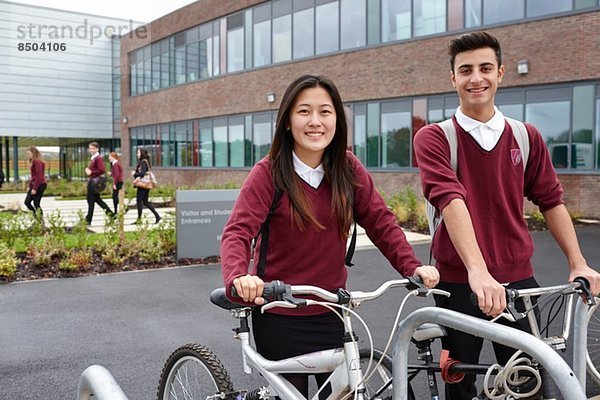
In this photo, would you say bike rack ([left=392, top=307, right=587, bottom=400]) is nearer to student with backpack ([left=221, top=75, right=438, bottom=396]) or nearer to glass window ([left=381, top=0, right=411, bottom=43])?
student with backpack ([left=221, top=75, right=438, bottom=396])

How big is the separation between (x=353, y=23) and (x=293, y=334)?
21449mm

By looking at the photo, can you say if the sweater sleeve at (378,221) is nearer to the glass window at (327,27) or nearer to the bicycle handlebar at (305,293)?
the bicycle handlebar at (305,293)

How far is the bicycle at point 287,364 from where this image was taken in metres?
2.21

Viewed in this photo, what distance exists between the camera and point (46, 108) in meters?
43.2

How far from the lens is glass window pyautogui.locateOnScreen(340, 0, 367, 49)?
22.6 metres

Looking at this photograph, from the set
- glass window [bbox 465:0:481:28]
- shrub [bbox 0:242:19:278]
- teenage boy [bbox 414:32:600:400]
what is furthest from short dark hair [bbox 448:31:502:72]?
glass window [bbox 465:0:481:28]

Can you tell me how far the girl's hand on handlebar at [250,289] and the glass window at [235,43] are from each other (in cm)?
2686

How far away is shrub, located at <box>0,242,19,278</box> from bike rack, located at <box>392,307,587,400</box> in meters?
7.56

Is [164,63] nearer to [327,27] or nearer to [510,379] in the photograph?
[327,27]

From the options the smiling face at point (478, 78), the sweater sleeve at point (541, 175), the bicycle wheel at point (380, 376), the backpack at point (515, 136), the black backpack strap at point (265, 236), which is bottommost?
the bicycle wheel at point (380, 376)

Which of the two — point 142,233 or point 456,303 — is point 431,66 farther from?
point 456,303

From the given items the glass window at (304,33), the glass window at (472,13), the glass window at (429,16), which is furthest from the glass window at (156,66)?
the glass window at (472,13)

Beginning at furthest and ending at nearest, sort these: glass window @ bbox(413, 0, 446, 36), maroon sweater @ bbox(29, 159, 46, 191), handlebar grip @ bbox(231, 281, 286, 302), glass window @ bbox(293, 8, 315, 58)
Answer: glass window @ bbox(293, 8, 315, 58)
glass window @ bbox(413, 0, 446, 36)
maroon sweater @ bbox(29, 159, 46, 191)
handlebar grip @ bbox(231, 281, 286, 302)

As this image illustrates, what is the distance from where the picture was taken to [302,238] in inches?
102
